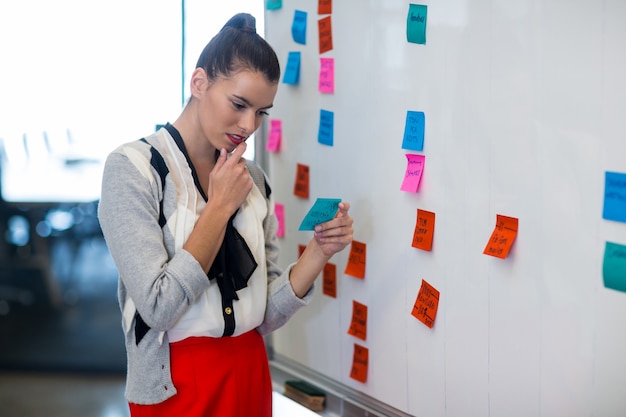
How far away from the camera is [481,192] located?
1.55 meters

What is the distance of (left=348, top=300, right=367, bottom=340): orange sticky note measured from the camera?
1986mm

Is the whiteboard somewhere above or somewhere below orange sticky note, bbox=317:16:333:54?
below

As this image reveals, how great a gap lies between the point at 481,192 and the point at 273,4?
43.2 inches

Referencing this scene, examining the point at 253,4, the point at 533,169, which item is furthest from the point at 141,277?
the point at 253,4

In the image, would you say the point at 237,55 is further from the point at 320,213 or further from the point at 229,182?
the point at 320,213

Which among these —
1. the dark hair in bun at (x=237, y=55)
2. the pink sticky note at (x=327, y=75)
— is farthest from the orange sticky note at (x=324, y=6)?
the dark hair in bun at (x=237, y=55)

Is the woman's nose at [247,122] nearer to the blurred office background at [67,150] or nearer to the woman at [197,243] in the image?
the woman at [197,243]

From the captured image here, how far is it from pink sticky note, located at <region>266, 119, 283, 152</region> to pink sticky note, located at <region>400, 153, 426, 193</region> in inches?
26.5

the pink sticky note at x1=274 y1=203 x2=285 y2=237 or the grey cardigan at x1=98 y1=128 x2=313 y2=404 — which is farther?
the pink sticky note at x1=274 y1=203 x2=285 y2=237

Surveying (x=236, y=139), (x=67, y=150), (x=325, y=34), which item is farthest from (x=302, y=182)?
(x=67, y=150)

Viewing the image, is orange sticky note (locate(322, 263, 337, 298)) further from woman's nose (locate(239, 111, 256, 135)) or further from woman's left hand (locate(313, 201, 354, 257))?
woman's nose (locate(239, 111, 256, 135))

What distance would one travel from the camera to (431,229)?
5.57 ft

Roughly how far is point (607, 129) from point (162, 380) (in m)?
1.02

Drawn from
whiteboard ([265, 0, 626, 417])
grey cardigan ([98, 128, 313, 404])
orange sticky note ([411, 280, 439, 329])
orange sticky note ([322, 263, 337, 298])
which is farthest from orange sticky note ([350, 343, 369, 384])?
grey cardigan ([98, 128, 313, 404])
